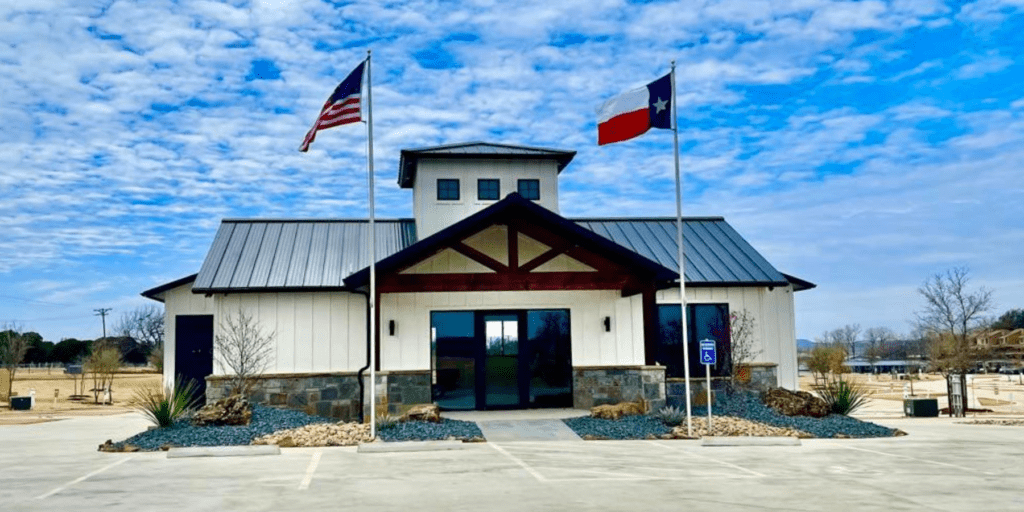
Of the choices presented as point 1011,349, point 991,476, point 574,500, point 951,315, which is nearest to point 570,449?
point 574,500

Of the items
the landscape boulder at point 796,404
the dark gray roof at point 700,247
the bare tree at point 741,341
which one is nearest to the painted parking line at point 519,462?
the landscape boulder at point 796,404

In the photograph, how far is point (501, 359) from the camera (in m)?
21.7

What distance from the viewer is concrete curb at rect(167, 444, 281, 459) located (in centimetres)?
1539

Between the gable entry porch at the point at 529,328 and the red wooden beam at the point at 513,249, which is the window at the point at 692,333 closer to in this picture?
the gable entry porch at the point at 529,328

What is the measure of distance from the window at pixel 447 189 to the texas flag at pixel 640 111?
6875mm

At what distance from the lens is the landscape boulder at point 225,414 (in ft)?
61.1

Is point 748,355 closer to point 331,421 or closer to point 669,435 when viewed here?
point 669,435

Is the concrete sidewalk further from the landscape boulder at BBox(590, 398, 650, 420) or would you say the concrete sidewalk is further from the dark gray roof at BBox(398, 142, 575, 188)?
the dark gray roof at BBox(398, 142, 575, 188)

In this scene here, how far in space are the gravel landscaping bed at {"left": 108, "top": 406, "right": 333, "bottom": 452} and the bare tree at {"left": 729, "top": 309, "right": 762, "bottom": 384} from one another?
1027 centimetres

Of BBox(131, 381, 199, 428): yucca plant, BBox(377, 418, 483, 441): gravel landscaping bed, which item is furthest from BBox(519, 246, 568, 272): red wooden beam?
BBox(131, 381, 199, 428): yucca plant

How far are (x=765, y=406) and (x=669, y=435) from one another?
4535mm

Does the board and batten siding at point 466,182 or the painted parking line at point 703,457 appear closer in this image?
the painted parking line at point 703,457

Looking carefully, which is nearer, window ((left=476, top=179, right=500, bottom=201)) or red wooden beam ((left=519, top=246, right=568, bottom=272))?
red wooden beam ((left=519, top=246, right=568, bottom=272))

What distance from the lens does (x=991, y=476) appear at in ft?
41.1
